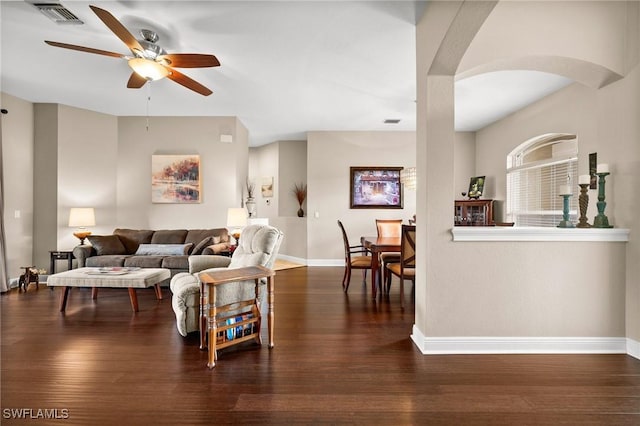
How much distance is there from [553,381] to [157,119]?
250 inches

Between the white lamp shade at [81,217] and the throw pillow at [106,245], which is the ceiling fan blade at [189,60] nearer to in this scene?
the throw pillow at [106,245]

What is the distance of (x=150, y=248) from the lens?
4.72 metres

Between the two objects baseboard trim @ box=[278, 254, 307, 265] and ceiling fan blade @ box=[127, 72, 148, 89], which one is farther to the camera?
baseboard trim @ box=[278, 254, 307, 265]

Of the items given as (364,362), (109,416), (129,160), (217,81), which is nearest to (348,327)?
(364,362)

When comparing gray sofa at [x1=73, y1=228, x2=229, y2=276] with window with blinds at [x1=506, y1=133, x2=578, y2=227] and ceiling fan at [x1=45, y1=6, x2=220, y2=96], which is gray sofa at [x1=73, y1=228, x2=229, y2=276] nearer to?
ceiling fan at [x1=45, y1=6, x2=220, y2=96]

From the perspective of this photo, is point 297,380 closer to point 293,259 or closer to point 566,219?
point 566,219

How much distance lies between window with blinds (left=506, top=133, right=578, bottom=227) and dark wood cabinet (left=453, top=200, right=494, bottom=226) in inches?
14.0

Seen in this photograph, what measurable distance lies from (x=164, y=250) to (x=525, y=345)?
14.9 ft

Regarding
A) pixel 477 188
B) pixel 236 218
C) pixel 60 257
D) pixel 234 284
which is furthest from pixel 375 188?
pixel 60 257

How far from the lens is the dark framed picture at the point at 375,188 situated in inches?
255

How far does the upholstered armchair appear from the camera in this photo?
2689 mm

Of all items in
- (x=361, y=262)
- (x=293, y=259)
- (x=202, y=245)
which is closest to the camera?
(x=361, y=262)

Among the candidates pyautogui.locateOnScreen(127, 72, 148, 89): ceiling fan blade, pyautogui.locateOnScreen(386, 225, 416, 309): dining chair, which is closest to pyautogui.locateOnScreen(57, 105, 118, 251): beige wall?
pyautogui.locateOnScreen(127, 72, 148, 89): ceiling fan blade

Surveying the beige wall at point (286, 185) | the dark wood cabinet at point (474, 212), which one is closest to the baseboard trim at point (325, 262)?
the beige wall at point (286, 185)
